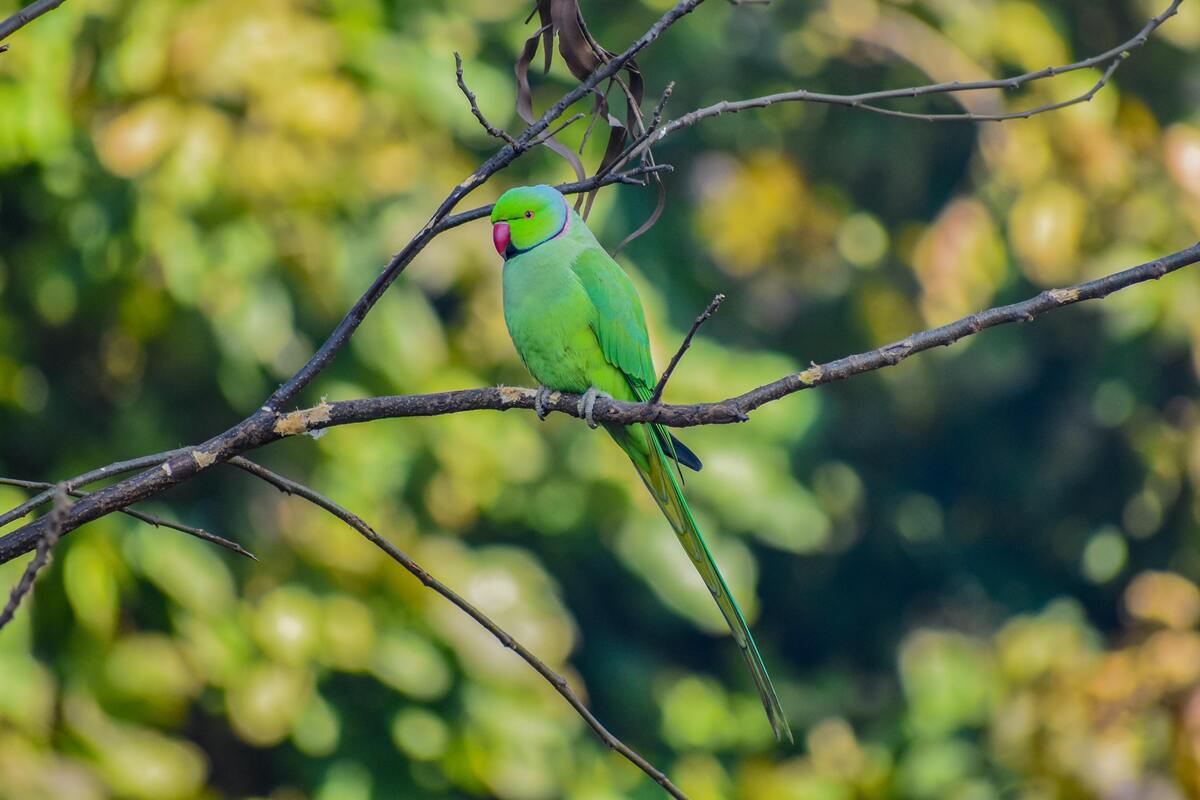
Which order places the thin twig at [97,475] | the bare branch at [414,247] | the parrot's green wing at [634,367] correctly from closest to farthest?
1. the thin twig at [97,475]
2. the bare branch at [414,247]
3. the parrot's green wing at [634,367]

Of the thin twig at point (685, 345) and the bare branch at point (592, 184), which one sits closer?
the thin twig at point (685, 345)

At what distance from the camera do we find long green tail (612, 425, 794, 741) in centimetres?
185

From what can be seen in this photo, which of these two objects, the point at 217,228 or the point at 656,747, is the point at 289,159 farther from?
the point at 656,747

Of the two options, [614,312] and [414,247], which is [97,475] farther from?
[614,312]

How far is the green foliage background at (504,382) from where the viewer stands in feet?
12.5

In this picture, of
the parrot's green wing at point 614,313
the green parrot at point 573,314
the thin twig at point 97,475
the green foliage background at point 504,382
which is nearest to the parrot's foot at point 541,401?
the green parrot at point 573,314

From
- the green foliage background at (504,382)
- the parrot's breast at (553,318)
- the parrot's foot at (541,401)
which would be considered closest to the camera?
the parrot's foot at (541,401)

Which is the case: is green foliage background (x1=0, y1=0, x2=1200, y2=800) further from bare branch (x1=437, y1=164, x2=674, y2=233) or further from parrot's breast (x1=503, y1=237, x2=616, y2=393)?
bare branch (x1=437, y1=164, x2=674, y2=233)

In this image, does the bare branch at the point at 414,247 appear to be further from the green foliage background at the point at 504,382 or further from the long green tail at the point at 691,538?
the green foliage background at the point at 504,382

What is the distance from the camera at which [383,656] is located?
4039 mm

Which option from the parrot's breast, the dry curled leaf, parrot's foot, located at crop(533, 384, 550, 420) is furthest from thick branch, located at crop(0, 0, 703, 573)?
the parrot's breast

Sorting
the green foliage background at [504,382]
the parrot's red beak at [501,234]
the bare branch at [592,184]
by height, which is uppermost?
the green foliage background at [504,382]

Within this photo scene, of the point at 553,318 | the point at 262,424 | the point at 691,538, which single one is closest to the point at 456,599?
the point at 262,424

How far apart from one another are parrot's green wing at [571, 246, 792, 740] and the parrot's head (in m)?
0.09
